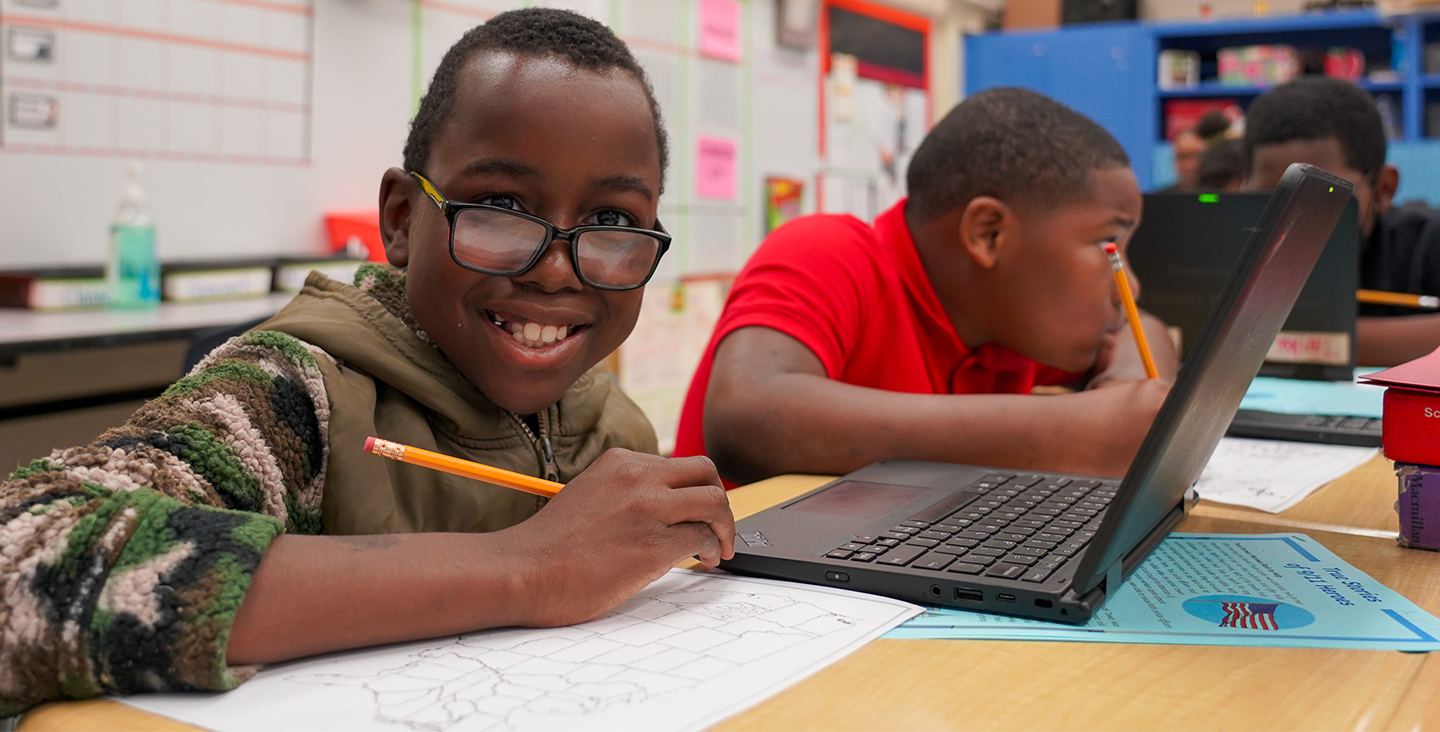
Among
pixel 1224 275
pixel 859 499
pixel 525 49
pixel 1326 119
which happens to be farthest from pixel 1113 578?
pixel 1326 119

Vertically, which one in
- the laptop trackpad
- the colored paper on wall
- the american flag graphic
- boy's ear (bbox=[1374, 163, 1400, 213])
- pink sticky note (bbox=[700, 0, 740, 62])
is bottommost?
the american flag graphic

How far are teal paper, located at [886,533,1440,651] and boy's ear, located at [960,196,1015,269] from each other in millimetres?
580

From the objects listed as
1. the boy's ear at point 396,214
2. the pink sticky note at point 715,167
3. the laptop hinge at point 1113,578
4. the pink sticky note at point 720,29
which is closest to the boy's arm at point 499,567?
the laptop hinge at point 1113,578

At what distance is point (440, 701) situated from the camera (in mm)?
493

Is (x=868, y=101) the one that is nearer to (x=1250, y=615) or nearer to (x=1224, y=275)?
(x=1224, y=275)

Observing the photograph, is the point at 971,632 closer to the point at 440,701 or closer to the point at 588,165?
the point at 440,701

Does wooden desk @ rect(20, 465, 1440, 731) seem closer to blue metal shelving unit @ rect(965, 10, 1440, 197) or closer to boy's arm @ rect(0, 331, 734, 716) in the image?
boy's arm @ rect(0, 331, 734, 716)

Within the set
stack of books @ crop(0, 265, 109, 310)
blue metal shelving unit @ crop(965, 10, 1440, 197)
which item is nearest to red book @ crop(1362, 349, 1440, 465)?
stack of books @ crop(0, 265, 109, 310)

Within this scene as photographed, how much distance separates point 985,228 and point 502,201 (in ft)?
2.21

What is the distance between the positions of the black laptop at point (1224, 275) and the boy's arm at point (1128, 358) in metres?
0.13

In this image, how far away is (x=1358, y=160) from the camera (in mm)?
2051

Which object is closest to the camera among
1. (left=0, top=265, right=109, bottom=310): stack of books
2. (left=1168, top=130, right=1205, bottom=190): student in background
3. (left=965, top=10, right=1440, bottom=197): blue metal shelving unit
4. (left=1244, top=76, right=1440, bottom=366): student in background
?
(left=0, top=265, right=109, bottom=310): stack of books

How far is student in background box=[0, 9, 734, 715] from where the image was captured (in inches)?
19.9

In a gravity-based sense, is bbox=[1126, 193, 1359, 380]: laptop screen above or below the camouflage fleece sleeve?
above
